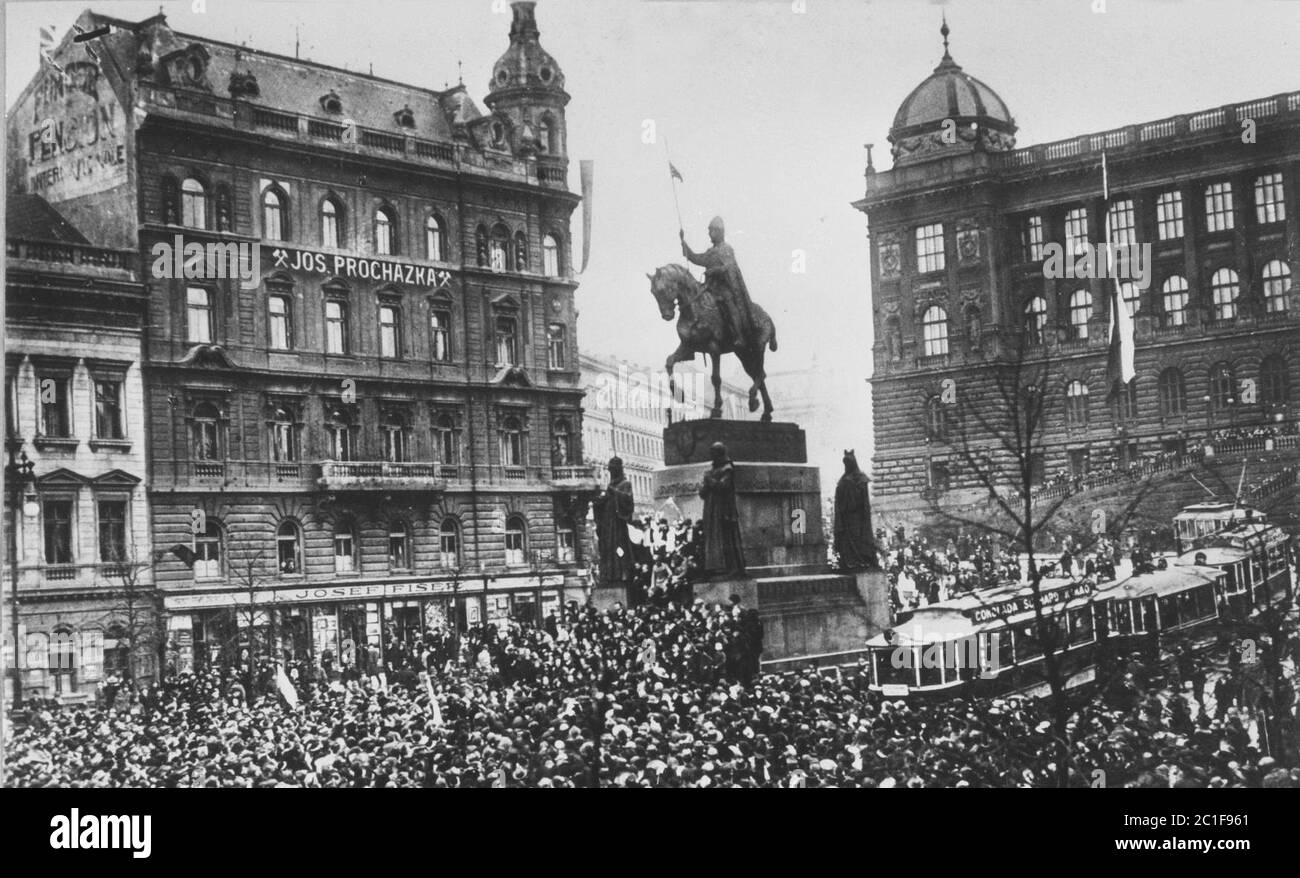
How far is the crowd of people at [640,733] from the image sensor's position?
13.2m

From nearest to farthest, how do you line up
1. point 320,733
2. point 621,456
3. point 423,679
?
point 320,733, point 423,679, point 621,456

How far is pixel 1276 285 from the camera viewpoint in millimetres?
16234

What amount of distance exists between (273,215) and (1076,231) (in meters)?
8.49

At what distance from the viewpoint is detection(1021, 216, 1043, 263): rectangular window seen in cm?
1686

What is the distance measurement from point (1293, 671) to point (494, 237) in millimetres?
9372

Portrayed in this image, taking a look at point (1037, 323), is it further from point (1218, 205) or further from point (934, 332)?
point (1218, 205)

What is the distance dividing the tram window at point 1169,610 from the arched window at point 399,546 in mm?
7617

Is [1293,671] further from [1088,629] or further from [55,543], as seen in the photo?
[55,543]

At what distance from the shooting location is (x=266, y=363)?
16406 millimetres

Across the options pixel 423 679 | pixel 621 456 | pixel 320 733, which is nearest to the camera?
pixel 320 733

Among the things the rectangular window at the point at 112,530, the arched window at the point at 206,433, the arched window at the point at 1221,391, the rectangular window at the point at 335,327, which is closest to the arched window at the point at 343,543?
the arched window at the point at 206,433

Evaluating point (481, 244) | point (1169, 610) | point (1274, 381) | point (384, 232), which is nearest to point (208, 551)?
point (384, 232)

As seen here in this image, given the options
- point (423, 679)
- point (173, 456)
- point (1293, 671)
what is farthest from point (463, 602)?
point (1293, 671)
